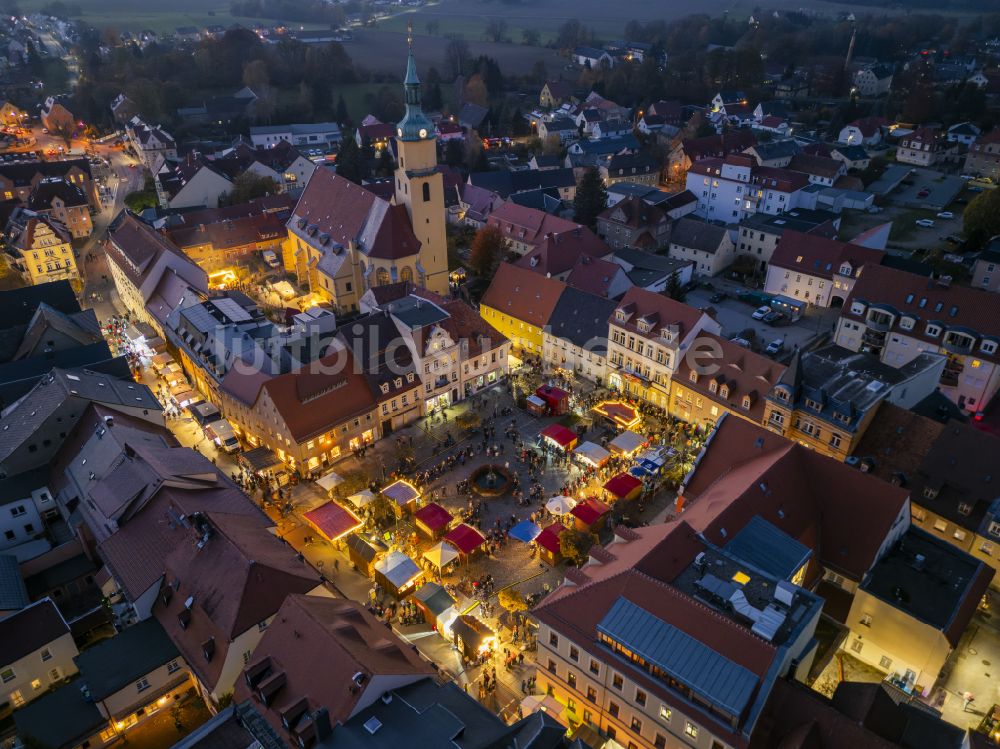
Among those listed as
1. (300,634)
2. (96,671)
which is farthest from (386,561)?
(96,671)

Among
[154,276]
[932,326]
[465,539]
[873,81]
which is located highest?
[873,81]

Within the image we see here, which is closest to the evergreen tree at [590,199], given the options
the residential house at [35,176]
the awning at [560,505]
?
the awning at [560,505]

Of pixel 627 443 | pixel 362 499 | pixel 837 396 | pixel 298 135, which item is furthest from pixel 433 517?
pixel 298 135

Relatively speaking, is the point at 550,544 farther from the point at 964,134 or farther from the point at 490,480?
the point at 964,134

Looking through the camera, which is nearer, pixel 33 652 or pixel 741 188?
pixel 33 652

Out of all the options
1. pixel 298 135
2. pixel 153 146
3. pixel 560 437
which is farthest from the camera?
pixel 298 135

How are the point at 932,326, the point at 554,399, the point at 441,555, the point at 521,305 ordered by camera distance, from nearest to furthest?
the point at 441,555
the point at 554,399
the point at 932,326
the point at 521,305
